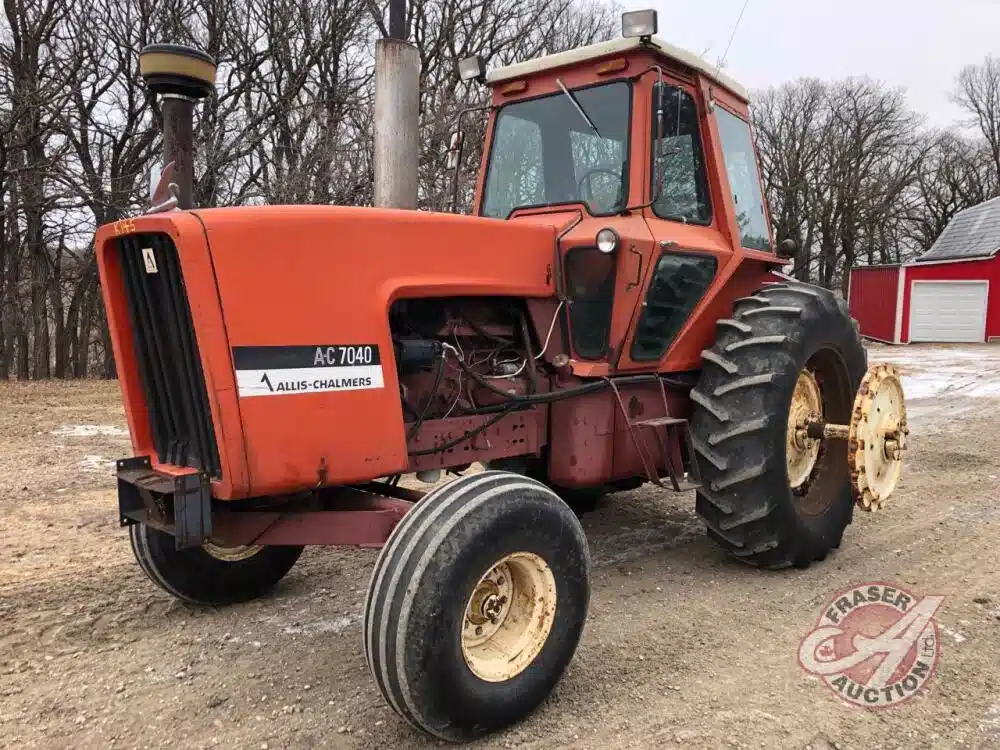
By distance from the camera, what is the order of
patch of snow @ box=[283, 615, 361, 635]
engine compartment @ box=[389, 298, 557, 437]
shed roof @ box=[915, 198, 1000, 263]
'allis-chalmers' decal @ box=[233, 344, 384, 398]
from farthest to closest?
shed roof @ box=[915, 198, 1000, 263]
patch of snow @ box=[283, 615, 361, 635]
engine compartment @ box=[389, 298, 557, 437]
'allis-chalmers' decal @ box=[233, 344, 384, 398]

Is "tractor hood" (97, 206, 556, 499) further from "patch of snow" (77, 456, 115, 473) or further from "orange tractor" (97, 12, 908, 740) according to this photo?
"patch of snow" (77, 456, 115, 473)

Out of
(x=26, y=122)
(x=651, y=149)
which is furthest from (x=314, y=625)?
(x=26, y=122)

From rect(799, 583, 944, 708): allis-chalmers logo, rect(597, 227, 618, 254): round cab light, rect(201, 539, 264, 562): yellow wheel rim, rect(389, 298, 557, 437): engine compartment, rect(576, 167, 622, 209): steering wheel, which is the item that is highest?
rect(576, 167, 622, 209): steering wheel

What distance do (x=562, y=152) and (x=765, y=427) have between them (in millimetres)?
1728

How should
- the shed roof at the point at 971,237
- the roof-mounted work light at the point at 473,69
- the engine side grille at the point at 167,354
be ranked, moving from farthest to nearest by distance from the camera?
the shed roof at the point at 971,237, the roof-mounted work light at the point at 473,69, the engine side grille at the point at 167,354

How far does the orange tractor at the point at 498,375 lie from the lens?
→ 8.96 feet

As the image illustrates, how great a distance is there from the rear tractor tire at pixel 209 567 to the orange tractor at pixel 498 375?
0.04 ft

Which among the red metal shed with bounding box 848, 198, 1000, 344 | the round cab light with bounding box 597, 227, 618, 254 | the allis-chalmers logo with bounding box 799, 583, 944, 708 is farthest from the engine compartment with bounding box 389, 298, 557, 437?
the red metal shed with bounding box 848, 198, 1000, 344

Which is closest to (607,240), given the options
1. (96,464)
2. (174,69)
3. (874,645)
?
(874,645)

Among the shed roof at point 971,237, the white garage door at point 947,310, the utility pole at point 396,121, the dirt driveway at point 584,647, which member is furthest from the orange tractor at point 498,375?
the shed roof at point 971,237

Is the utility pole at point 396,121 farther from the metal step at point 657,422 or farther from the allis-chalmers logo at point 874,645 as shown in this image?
the allis-chalmers logo at point 874,645

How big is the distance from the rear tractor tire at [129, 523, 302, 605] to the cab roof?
9.06 ft

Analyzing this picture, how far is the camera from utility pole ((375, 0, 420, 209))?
4.87m

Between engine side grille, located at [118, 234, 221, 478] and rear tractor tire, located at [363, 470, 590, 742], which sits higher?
engine side grille, located at [118, 234, 221, 478]
